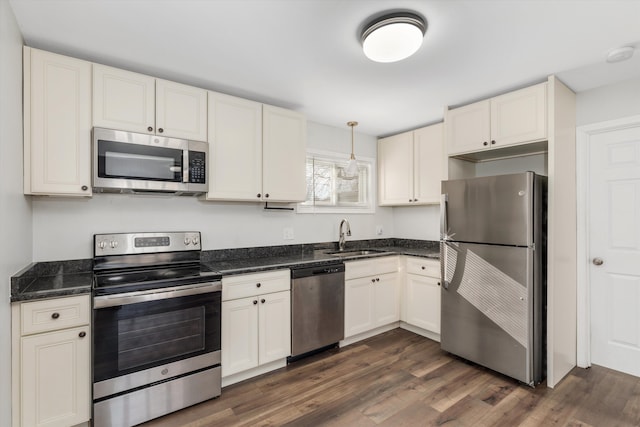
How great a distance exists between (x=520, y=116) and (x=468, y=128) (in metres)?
0.44

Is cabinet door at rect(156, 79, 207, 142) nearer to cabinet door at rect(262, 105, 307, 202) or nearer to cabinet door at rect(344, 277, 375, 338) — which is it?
cabinet door at rect(262, 105, 307, 202)

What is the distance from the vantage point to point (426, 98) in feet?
9.48

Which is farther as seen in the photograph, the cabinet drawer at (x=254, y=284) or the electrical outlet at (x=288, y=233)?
the electrical outlet at (x=288, y=233)

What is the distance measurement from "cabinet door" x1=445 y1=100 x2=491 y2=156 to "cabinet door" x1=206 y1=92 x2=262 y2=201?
1.87 m

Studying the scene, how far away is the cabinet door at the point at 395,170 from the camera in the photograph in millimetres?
3746

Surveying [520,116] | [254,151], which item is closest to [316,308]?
[254,151]

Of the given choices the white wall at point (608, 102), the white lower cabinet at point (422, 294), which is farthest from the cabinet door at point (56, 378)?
the white wall at point (608, 102)

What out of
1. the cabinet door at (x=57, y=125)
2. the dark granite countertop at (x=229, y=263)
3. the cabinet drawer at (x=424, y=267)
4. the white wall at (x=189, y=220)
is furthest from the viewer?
the cabinet drawer at (x=424, y=267)

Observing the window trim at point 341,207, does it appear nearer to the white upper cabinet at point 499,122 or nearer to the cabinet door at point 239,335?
the white upper cabinet at point 499,122

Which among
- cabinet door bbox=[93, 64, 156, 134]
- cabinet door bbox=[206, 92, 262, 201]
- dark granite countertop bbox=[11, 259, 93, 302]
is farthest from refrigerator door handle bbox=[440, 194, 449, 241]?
dark granite countertop bbox=[11, 259, 93, 302]

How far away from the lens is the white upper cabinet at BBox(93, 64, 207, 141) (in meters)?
2.12

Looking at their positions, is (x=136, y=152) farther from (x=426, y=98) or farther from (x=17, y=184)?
(x=426, y=98)

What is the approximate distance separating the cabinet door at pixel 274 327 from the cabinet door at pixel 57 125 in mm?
1530

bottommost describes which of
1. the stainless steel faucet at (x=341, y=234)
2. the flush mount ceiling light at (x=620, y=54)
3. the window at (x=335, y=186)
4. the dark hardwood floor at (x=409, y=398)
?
the dark hardwood floor at (x=409, y=398)
